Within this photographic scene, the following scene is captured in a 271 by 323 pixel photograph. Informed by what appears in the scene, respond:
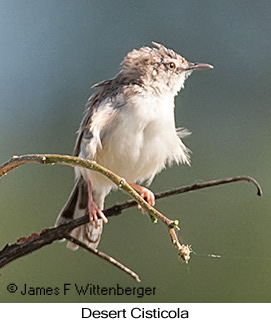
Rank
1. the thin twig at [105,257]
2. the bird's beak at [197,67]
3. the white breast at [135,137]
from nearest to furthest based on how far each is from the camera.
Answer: the thin twig at [105,257]
the white breast at [135,137]
the bird's beak at [197,67]

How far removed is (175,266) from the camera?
5.16ft

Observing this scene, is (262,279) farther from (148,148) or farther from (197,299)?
(148,148)

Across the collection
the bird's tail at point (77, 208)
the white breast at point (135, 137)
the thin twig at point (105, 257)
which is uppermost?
the white breast at point (135, 137)

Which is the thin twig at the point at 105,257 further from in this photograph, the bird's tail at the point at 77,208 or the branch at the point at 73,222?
the bird's tail at the point at 77,208

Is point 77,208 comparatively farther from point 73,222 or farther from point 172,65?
point 73,222

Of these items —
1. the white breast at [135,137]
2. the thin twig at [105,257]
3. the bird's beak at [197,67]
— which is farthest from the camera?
the bird's beak at [197,67]

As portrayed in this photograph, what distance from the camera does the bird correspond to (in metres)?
1.63

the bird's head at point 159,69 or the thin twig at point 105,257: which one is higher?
the bird's head at point 159,69

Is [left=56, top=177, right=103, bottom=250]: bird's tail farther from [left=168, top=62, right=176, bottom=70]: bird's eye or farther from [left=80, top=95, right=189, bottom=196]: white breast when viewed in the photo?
[left=168, top=62, right=176, bottom=70]: bird's eye

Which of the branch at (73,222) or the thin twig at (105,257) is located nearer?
the branch at (73,222)

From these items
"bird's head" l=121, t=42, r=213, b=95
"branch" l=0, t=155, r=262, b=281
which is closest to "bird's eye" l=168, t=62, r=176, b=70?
"bird's head" l=121, t=42, r=213, b=95

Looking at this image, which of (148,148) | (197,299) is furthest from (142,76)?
(197,299)

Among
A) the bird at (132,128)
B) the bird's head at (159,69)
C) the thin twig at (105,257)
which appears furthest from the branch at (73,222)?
the bird's head at (159,69)

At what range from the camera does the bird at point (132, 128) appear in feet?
5.35
